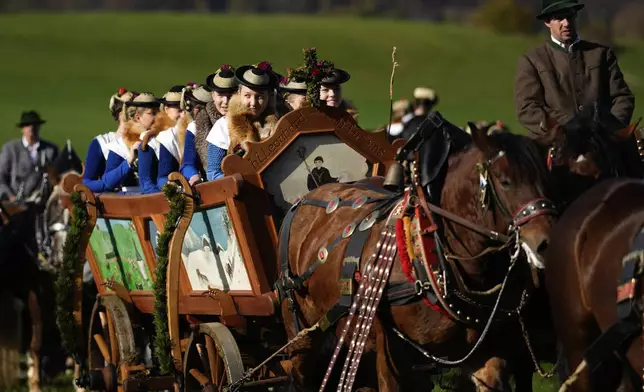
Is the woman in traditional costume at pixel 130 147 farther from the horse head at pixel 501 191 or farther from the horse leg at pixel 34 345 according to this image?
the horse head at pixel 501 191

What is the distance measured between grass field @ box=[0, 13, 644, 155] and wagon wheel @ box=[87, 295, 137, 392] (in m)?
43.0

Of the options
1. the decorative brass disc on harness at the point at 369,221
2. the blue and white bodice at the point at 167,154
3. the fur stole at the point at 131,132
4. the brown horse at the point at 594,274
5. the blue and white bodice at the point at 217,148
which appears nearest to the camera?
the brown horse at the point at 594,274

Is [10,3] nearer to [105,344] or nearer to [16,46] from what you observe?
[16,46]

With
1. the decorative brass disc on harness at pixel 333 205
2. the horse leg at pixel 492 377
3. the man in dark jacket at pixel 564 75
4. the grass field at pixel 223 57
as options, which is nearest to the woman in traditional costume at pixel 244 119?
the decorative brass disc on harness at pixel 333 205

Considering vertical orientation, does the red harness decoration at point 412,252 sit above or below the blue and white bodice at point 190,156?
below

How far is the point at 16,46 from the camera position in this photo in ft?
228

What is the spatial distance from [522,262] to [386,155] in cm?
234

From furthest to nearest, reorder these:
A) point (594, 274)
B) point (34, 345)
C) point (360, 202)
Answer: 1. point (34, 345)
2. point (360, 202)
3. point (594, 274)

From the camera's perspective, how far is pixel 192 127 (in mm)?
9586

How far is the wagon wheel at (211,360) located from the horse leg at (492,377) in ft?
6.33

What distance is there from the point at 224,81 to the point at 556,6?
3.06 m

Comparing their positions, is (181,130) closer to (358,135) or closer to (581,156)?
(358,135)

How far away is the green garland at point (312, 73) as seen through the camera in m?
Answer: 8.25

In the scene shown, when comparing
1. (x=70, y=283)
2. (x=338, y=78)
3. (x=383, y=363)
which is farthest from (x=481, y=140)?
(x=70, y=283)
